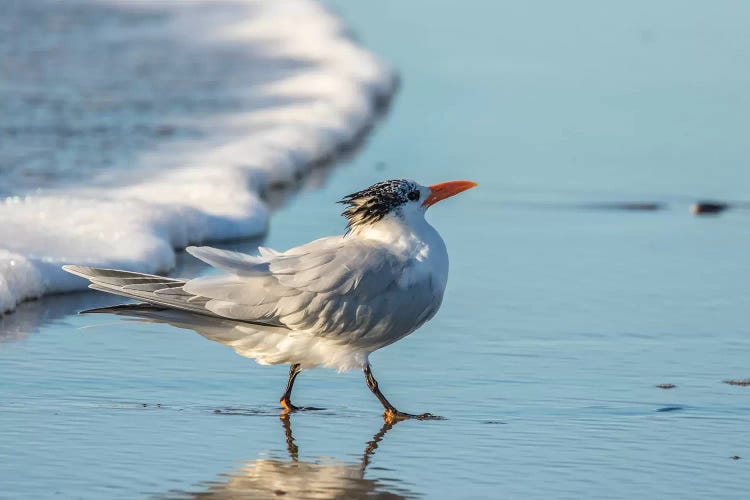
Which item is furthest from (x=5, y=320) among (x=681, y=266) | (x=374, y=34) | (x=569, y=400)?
(x=374, y=34)

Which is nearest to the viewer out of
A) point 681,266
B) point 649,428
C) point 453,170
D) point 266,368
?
point 649,428

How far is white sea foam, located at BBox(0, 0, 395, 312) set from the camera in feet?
28.4

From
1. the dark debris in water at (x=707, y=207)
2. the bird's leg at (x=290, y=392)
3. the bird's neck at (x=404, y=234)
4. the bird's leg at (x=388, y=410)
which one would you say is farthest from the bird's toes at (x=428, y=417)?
the dark debris in water at (x=707, y=207)

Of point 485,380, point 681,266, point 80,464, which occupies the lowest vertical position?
point 80,464

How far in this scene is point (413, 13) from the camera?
22391 millimetres

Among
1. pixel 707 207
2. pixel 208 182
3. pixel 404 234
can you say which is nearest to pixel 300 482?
pixel 404 234

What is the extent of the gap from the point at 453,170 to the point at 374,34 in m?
9.81

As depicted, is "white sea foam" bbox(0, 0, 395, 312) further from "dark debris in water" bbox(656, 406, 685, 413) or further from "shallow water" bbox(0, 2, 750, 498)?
"dark debris in water" bbox(656, 406, 685, 413)

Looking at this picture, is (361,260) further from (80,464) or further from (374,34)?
(374,34)

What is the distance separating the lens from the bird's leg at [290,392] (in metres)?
6.26

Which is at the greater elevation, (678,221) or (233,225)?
(678,221)

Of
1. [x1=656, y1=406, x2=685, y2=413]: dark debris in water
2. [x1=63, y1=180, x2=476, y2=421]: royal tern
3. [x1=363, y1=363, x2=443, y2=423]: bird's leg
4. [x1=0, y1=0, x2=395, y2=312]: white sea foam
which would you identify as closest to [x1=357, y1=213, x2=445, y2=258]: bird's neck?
[x1=63, y1=180, x2=476, y2=421]: royal tern

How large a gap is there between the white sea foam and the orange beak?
216cm

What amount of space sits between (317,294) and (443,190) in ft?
2.89
